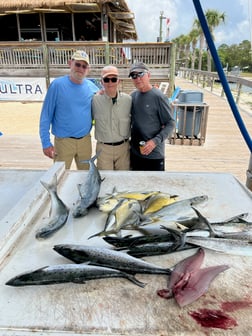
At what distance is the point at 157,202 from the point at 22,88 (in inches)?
405

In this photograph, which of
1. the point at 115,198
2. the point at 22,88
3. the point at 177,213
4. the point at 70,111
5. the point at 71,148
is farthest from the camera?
the point at 22,88

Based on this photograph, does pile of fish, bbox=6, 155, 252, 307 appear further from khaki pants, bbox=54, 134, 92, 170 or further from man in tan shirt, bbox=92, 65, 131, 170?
khaki pants, bbox=54, 134, 92, 170

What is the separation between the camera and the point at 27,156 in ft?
20.0

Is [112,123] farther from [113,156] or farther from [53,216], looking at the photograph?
[53,216]

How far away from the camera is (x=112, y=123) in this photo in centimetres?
328

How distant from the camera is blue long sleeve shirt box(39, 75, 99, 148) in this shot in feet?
11.0

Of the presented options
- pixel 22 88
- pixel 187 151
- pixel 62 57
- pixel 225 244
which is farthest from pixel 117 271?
pixel 62 57

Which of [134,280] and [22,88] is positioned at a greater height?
[134,280]

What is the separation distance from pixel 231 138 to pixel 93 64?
5798mm

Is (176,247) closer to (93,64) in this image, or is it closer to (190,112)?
(190,112)

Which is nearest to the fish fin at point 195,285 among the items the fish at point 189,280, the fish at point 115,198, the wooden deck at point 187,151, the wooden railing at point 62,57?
the fish at point 189,280

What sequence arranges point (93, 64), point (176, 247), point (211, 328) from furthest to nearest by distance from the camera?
point (93, 64) < point (176, 247) < point (211, 328)

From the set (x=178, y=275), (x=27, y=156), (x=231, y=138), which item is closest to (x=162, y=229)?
(x=178, y=275)

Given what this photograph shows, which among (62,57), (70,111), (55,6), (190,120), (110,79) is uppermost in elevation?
(55,6)
